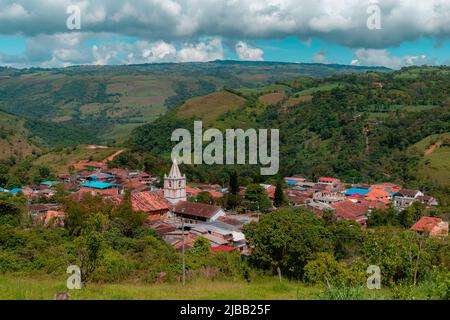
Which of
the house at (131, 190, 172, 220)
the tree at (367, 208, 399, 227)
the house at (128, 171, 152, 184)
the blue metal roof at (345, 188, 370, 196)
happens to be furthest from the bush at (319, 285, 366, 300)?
the house at (128, 171, 152, 184)

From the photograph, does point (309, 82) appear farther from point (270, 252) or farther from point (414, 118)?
point (270, 252)

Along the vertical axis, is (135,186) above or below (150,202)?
below

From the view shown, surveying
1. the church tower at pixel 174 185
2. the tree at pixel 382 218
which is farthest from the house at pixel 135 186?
the tree at pixel 382 218

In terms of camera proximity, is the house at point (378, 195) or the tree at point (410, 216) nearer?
the tree at point (410, 216)

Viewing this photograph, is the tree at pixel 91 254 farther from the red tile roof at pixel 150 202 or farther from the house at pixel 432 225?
the house at pixel 432 225

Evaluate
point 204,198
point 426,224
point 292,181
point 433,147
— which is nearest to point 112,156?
point 292,181

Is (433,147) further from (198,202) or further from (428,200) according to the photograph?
(198,202)

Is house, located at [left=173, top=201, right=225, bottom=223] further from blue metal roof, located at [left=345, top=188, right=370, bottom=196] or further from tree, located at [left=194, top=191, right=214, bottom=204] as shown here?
blue metal roof, located at [left=345, top=188, right=370, bottom=196]
